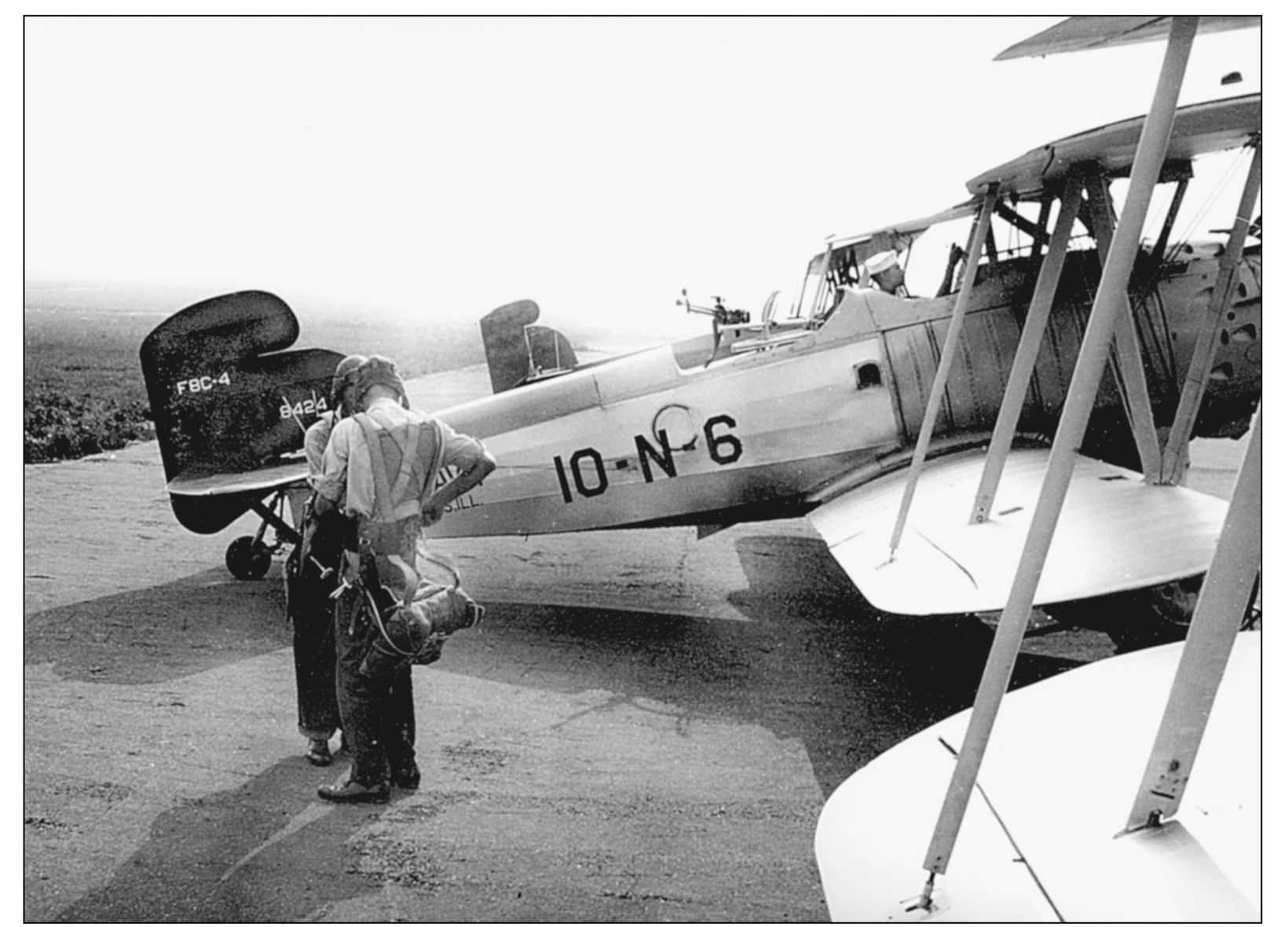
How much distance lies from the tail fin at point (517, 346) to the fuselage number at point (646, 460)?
6.10ft

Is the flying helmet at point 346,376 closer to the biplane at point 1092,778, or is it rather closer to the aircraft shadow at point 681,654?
the aircraft shadow at point 681,654

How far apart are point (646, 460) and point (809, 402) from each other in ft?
3.18

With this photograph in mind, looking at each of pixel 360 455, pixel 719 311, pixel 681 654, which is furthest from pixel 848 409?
pixel 719 311

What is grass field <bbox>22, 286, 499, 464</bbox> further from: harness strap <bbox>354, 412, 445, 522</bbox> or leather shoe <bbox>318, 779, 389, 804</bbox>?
leather shoe <bbox>318, 779, 389, 804</bbox>

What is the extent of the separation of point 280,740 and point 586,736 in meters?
1.24

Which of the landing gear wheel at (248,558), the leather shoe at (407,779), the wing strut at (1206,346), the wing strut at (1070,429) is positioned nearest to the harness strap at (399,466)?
the leather shoe at (407,779)

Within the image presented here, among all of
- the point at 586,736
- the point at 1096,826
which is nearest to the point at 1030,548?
the point at 1096,826

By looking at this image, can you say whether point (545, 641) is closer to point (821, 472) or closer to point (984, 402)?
point (821, 472)

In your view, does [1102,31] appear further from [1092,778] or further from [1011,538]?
[1092,778]

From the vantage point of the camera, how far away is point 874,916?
1651mm

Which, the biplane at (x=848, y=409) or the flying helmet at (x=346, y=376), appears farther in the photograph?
the biplane at (x=848, y=409)

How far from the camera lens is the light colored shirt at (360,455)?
3127mm

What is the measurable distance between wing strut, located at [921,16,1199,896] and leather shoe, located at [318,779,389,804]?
217cm

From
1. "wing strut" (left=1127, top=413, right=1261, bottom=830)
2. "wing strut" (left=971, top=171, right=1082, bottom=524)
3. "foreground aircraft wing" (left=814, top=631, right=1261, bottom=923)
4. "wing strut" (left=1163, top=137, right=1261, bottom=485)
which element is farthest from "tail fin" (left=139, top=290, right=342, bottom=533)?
"wing strut" (left=1127, top=413, right=1261, bottom=830)
